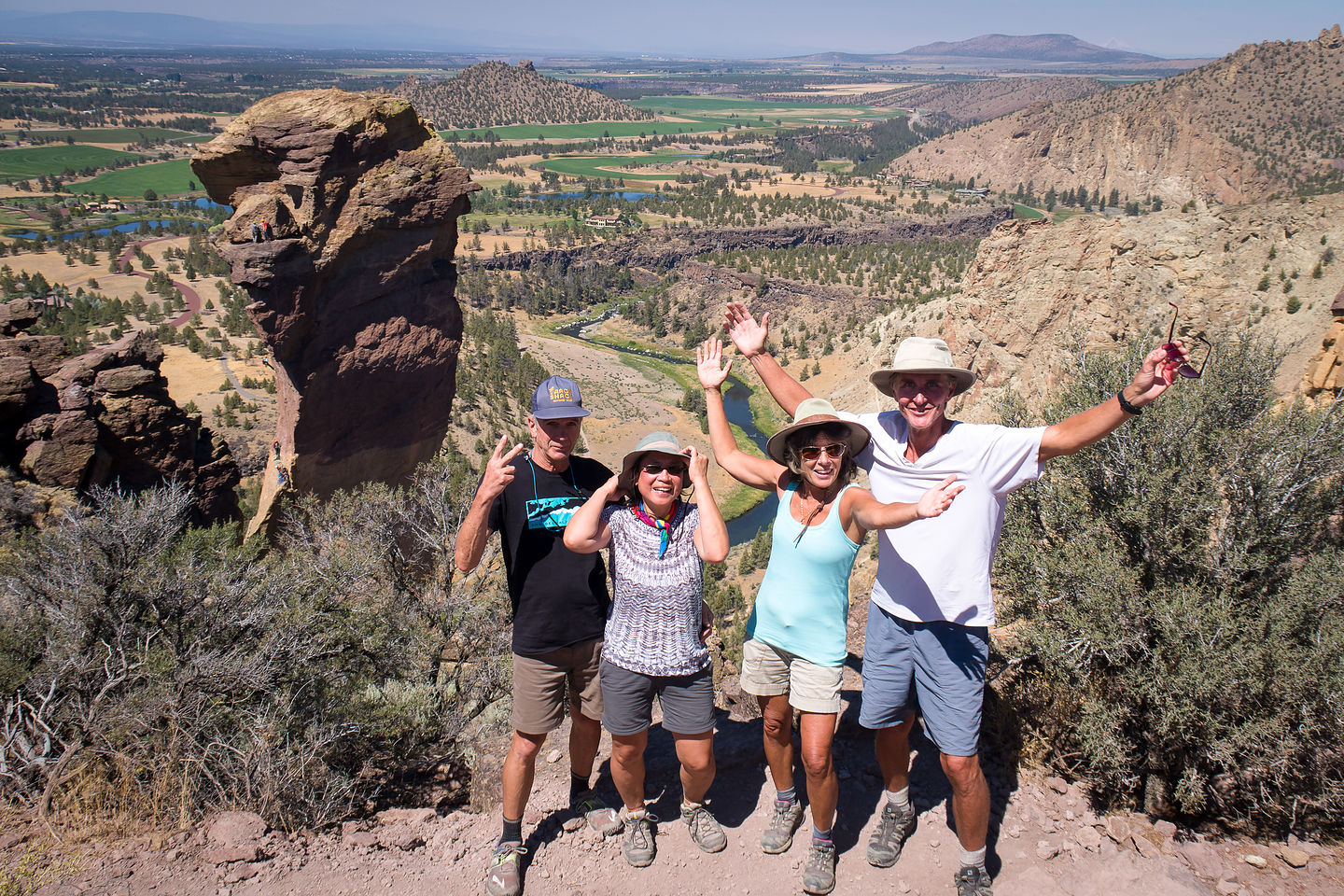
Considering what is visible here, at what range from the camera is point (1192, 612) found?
4695mm

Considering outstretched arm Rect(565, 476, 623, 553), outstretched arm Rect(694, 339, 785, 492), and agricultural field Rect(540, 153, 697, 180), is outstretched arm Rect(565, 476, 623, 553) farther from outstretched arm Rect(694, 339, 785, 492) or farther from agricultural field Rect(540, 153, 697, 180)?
agricultural field Rect(540, 153, 697, 180)

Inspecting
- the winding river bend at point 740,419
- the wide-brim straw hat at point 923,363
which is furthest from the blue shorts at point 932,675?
the winding river bend at point 740,419

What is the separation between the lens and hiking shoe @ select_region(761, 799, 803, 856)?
4480 millimetres

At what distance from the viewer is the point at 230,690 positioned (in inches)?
211

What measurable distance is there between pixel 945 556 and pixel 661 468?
1.51 m

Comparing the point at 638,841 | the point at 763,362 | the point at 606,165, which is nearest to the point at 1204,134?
the point at 606,165

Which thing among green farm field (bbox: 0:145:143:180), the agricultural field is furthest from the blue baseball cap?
green farm field (bbox: 0:145:143:180)

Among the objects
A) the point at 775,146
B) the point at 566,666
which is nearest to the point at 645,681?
the point at 566,666

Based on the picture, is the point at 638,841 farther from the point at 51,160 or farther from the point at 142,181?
the point at 51,160

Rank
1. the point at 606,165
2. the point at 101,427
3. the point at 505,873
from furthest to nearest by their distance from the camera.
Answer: the point at 606,165 → the point at 101,427 → the point at 505,873

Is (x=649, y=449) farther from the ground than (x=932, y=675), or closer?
farther from the ground

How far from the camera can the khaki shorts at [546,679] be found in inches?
170

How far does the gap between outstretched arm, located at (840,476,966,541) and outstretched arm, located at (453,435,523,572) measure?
176 centimetres

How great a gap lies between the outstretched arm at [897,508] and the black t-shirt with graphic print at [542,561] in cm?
146
